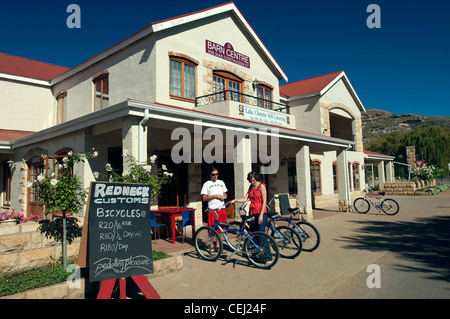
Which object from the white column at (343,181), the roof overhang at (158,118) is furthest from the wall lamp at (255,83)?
the white column at (343,181)

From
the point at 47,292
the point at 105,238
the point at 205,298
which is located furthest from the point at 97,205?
the point at 205,298

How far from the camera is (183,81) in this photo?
36.2 ft

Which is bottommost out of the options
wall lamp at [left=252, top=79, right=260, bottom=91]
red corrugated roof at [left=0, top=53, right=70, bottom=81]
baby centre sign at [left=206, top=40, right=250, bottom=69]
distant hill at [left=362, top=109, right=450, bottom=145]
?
wall lamp at [left=252, top=79, right=260, bottom=91]

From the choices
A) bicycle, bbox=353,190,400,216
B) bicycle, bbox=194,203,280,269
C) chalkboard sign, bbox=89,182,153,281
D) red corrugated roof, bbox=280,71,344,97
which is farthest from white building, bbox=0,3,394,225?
bicycle, bbox=194,203,280,269

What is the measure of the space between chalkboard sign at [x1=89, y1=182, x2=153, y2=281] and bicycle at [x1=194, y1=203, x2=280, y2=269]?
6.43 feet

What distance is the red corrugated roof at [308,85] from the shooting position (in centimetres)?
1781

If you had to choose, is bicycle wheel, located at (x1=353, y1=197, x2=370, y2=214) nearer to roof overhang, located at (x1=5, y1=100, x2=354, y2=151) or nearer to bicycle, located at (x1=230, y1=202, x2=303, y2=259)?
roof overhang, located at (x1=5, y1=100, x2=354, y2=151)

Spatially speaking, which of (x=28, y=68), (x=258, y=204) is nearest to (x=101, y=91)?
(x=28, y=68)

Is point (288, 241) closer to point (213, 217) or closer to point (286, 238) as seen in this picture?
point (286, 238)

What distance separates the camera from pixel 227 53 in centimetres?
1288

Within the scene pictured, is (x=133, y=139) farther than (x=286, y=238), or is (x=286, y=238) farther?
(x=286, y=238)

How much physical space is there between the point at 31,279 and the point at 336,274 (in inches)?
196

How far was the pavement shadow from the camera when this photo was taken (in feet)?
18.9
